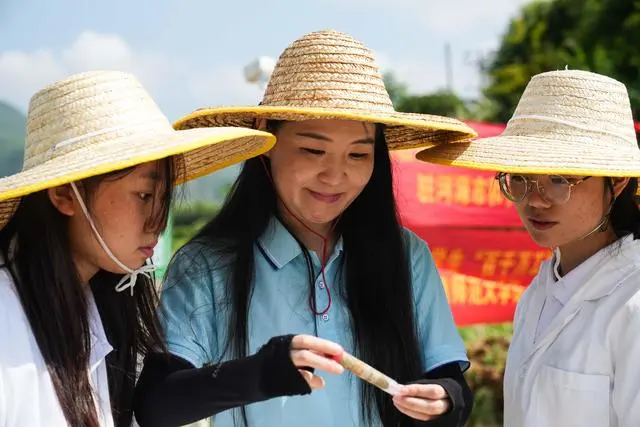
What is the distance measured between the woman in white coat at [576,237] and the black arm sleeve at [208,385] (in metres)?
0.77

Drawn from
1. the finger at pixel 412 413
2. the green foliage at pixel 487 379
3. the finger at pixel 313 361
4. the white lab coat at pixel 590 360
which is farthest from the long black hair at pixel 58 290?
the green foliage at pixel 487 379

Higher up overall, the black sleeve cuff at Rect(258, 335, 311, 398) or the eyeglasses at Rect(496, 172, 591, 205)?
the eyeglasses at Rect(496, 172, 591, 205)

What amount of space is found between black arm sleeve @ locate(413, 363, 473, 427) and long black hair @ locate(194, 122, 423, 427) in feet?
0.17

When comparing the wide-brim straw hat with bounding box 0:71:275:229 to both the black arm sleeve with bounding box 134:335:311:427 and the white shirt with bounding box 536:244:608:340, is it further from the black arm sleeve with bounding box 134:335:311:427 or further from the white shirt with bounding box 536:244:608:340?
the white shirt with bounding box 536:244:608:340

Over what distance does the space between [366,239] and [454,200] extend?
12.3 feet

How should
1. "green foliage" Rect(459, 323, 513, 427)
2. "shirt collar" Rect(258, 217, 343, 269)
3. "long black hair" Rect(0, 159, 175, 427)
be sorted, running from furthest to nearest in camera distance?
1. "green foliage" Rect(459, 323, 513, 427)
2. "shirt collar" Rect(258, 217, 343, 269)
3. "long black hair" Rect(0, 159, 175, 427)

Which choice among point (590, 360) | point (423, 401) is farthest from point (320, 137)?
point (590, 360)

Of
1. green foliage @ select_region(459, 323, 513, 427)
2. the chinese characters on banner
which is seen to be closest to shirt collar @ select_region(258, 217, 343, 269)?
the chinese characters on banner

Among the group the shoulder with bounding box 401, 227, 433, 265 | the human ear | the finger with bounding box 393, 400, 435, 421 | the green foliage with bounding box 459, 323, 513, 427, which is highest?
the human ear

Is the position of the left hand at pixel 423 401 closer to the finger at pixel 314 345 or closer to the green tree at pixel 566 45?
the finger at pixel 314 345

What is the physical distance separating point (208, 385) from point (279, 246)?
0.45 metres

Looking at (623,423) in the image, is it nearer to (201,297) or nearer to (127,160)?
(201,297)

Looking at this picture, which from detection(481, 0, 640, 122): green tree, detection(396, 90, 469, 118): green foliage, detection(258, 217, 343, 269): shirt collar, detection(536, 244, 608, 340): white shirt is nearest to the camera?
detection(258, 217, 343, 269): shirt collar

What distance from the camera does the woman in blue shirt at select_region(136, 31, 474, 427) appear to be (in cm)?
193
